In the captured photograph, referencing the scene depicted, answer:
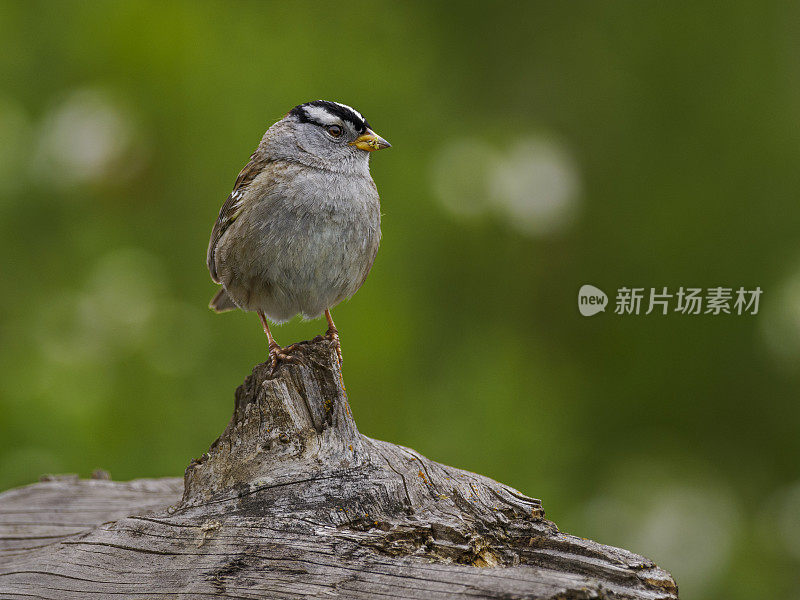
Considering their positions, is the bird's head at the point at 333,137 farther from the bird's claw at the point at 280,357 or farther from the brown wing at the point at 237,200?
the bird's claw at the point at 280,357

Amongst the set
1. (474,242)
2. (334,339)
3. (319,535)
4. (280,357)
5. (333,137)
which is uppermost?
(474,242)

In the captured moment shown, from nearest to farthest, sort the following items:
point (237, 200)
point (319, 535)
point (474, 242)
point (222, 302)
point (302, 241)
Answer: point (319, 535) → point (302, 241) → point (237, 200) → point (222, 302) → point (474, 242)

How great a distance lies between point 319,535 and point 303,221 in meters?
1.35

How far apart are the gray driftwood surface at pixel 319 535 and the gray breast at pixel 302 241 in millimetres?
420

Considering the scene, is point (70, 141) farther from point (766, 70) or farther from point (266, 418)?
point (766, 70)

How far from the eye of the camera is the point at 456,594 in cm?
229

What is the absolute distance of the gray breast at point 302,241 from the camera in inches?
139

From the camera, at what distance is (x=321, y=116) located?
12.6ft

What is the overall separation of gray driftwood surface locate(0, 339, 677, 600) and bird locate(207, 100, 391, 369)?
39cm

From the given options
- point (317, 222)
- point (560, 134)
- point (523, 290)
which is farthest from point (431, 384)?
point (317, 222)

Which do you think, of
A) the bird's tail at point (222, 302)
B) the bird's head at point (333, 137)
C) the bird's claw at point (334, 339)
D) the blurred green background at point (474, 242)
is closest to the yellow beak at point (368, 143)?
the bird's head at point (333, 137)

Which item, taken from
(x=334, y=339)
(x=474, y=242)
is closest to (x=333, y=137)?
(x=334, y=339)

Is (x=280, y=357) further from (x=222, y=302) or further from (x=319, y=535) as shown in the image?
(x=222, y=302)

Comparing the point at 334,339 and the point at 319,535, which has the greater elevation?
the point at 334,339
